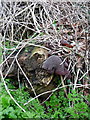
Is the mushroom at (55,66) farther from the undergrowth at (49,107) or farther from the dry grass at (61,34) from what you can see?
the undergrowth at (49,107)

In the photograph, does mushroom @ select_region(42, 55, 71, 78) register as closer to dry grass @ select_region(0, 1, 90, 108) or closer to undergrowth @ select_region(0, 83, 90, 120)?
dry grass @ select_region(0, 1, 90, 108)

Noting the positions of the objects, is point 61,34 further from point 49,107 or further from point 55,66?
point 49,107

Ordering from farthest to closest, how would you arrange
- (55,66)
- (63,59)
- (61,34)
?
(61,34), (63,59), (55,66)

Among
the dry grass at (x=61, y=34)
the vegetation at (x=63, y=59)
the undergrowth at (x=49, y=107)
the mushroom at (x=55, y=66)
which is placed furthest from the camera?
the dry grass at (x=61, y=34)

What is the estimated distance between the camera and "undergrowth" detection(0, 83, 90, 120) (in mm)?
1343

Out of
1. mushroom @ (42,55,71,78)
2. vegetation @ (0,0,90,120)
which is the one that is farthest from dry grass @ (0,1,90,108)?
mushroom @ (42,55,71,78)

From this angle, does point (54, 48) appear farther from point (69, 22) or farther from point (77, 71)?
point (69, 22)

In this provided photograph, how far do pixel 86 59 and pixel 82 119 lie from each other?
83cm

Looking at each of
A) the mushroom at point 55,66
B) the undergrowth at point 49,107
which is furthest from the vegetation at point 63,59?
the mushroom at point 55,66

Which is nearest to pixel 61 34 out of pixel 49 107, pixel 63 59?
pixel 63 59

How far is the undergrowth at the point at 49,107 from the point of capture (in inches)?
52.9

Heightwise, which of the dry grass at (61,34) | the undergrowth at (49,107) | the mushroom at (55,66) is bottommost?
the undergrowth at (49,107)

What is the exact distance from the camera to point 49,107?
6.08 ft

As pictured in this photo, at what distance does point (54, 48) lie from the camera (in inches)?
77.9
